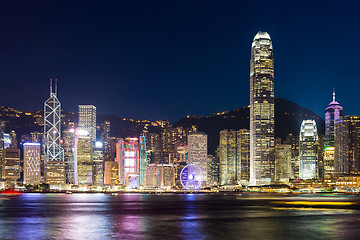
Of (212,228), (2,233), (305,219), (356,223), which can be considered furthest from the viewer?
(305,219)

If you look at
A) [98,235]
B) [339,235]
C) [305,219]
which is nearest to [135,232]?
[98,235]

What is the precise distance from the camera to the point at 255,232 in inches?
2290

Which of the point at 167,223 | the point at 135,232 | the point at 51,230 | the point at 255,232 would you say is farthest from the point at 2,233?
the point at 255,232

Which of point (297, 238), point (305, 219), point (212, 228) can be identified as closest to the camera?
point (297, 238)

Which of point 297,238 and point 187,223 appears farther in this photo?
point 187,223

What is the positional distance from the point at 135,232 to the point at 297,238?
17.3 meters

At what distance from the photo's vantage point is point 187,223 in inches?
2781

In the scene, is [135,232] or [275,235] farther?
[135,232]

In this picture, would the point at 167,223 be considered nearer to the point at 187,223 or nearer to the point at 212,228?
the point at 187,223

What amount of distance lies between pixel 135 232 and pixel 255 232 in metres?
13.0

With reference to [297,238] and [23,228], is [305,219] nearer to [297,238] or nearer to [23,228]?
[297,238]

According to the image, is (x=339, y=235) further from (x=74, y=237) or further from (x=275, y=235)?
(x=74, y=237)

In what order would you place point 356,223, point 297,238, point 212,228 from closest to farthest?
point 297,238, point 212,228, point 356,223

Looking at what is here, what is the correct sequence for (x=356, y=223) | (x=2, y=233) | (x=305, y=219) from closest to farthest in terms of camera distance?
(x=2, y=233), (x=356, y=223), (x=305, y=219)
